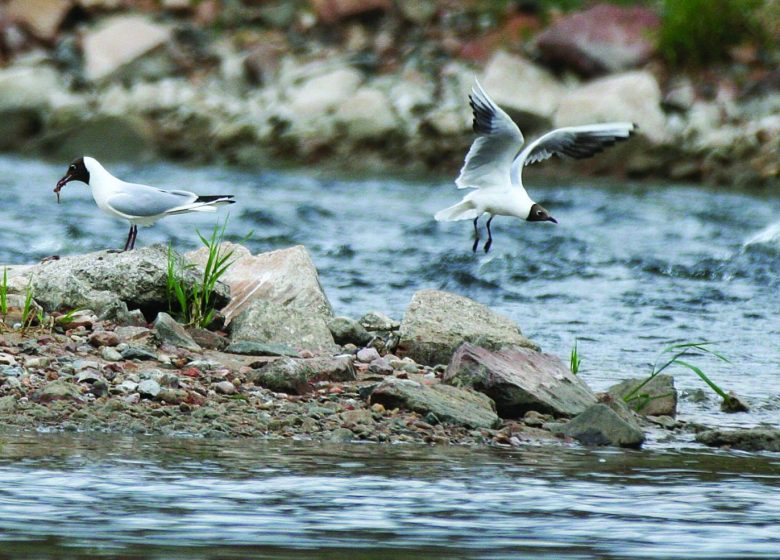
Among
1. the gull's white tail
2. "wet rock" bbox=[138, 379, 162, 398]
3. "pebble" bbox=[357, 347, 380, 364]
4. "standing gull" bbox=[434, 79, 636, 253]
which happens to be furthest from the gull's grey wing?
the gull's white tail

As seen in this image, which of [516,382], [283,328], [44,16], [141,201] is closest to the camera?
[516,382]

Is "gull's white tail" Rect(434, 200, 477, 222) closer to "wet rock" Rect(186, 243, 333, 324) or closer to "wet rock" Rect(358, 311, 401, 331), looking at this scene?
"wet rock" Rect(358, 311, 401, 331)

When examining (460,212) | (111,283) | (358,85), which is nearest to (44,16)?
(358,85)

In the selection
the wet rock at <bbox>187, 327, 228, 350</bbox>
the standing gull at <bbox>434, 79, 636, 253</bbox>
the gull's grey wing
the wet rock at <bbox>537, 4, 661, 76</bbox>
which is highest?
the wet rock at <bbox>537, 4, 661, 76</bbox>

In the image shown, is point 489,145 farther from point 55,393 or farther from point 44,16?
point 44,16

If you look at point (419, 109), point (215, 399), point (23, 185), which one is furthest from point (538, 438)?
point (419, 109)

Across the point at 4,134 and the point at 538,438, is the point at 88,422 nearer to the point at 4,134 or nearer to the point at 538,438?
the point at 538,438

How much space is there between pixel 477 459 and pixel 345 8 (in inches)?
917

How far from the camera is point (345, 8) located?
28.9 metres

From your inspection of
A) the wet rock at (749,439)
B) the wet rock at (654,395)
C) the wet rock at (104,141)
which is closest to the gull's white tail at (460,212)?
the wet rock at (654,395)

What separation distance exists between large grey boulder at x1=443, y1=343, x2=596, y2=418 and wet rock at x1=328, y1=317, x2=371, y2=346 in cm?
96

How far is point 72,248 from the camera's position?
14.2m

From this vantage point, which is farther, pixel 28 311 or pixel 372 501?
pixel 28 311

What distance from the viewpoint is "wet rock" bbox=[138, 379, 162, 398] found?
22.8 feet
